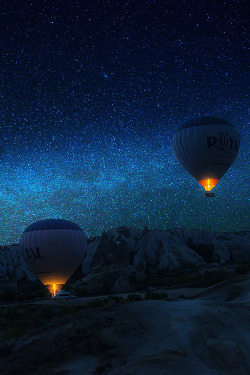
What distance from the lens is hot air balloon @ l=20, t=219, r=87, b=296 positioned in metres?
36.3

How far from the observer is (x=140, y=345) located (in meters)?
12.0

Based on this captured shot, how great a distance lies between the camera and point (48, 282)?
37.6m

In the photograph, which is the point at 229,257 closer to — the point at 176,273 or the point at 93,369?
the point at 176,273

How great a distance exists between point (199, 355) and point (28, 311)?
19.8m

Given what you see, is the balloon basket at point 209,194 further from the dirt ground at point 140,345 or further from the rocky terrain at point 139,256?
the rocky terrain at point 139,256

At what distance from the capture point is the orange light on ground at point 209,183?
3231 centimetres

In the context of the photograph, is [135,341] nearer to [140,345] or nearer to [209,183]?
[140,345]

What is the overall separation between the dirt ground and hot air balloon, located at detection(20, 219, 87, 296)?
20552mm

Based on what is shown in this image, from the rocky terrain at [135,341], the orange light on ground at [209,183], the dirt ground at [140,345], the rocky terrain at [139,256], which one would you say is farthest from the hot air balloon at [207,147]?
the rocky terrain at [139,256]

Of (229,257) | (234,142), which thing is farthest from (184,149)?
(229,257)

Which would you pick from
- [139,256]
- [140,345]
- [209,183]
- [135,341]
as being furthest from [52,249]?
[139,256]

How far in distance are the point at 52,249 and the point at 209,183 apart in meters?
17.1

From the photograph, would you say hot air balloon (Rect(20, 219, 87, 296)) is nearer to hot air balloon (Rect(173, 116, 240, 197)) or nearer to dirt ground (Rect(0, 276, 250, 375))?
hot air balloon (Rect(173, 116, 240, 197))

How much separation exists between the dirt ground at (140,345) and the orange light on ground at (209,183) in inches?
669
